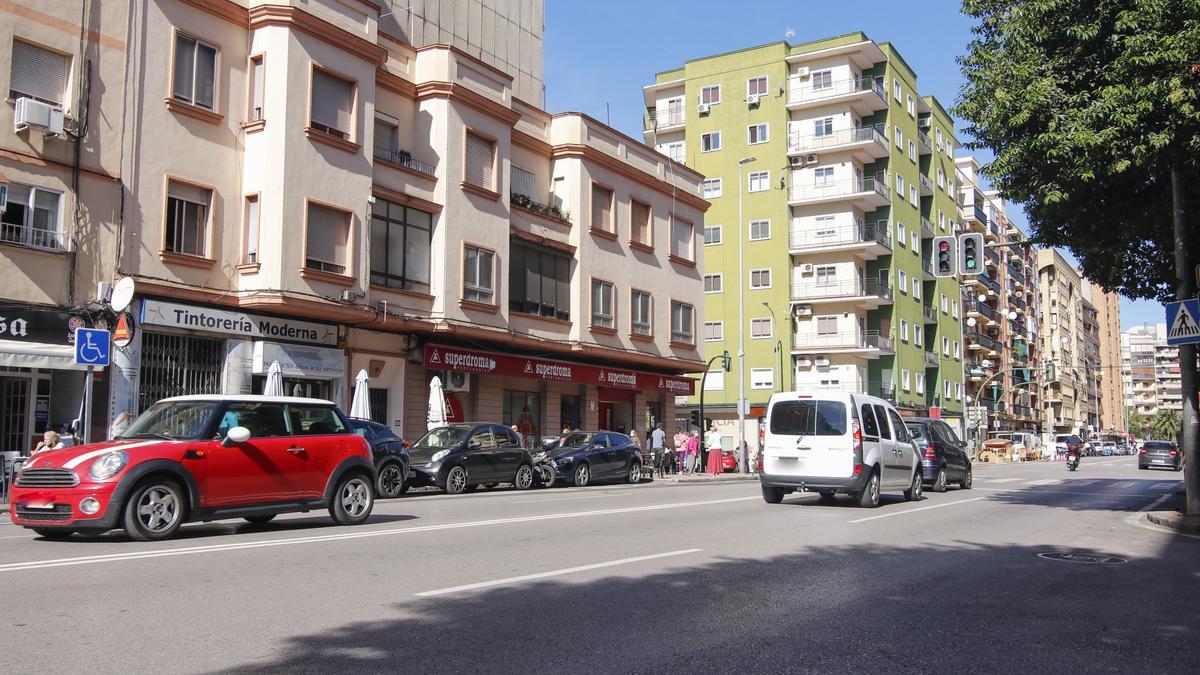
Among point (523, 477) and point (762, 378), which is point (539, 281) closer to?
point (523, 477)

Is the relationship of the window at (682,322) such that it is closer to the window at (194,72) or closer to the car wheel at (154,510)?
the window at (194,72)

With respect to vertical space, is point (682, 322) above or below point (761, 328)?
below

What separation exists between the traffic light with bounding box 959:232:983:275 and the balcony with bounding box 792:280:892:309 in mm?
36891

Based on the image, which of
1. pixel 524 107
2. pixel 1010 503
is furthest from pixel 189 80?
pixel 1010 503

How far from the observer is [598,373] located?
34.7 meters

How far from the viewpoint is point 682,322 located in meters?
40.4

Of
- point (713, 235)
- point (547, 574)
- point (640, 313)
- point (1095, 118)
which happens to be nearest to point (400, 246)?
point (640, 313)

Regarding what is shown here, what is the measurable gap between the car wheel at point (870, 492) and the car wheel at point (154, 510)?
35.3 ft

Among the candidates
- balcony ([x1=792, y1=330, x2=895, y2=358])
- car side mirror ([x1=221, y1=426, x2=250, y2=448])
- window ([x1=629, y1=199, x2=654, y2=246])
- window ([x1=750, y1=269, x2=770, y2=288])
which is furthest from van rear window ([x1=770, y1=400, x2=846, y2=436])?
window ([x1=750, y1=269, x2=770, y2=288])

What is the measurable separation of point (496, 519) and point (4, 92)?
Result: 542 inches

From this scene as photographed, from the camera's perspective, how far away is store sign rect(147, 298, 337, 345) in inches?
830

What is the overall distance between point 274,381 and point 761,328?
40.4 m

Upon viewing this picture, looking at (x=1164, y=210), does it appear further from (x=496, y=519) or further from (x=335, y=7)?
(x=335, y=7)

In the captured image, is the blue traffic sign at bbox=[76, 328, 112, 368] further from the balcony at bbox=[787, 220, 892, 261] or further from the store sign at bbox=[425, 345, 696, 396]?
the balcony at bbox=[787, 220, 892, 261]
